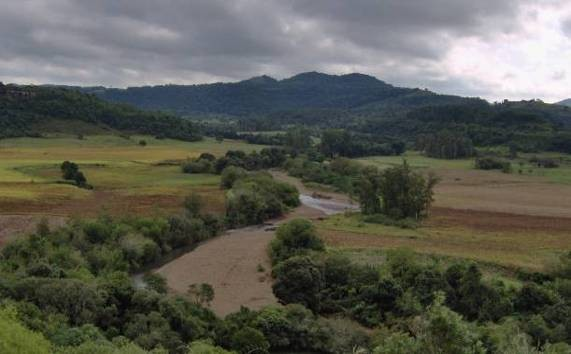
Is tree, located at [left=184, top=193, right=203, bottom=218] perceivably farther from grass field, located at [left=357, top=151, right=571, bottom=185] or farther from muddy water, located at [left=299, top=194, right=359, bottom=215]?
grass field, located at [left=357, top=151, right=571, bottom=185]

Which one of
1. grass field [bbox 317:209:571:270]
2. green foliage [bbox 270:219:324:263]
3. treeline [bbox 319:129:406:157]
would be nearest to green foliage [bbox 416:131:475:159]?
treeline [bbox 319:129:406:157]

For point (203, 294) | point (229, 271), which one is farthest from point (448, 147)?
point (203, 294)

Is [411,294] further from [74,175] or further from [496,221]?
[74,175]

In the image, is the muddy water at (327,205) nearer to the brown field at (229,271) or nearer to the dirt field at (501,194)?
the dirt field at (501,194)

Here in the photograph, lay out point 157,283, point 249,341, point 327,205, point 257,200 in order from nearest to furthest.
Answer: point 249,341
point 157,283
point 257,200
point 327,205

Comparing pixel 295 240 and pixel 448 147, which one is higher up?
pixel 448 147

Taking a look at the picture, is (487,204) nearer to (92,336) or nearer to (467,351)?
(92,336)

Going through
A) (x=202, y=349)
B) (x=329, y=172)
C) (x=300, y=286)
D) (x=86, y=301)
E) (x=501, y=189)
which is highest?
(x=329, y=172)

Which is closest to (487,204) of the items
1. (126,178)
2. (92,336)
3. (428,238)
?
(428,238)
